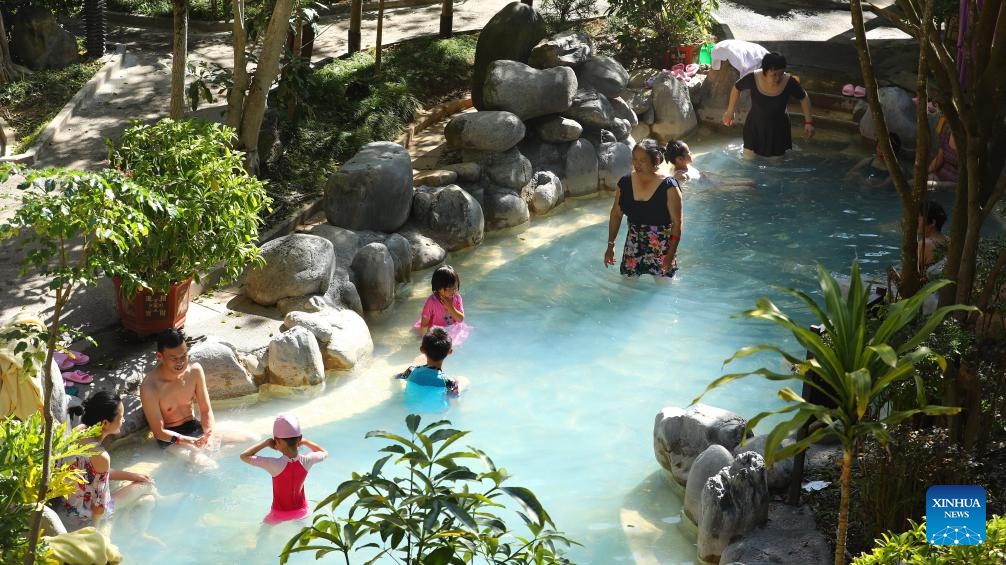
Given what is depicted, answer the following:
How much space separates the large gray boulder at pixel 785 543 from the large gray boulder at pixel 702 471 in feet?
1.26

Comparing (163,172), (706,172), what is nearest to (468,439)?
(163,172)

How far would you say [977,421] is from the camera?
588cm

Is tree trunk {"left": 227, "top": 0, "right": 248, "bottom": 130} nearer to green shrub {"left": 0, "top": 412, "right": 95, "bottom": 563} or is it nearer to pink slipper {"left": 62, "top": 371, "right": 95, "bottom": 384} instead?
pink slipper {"left": 62, "top": 371, "right": 95, "bottom": 384}

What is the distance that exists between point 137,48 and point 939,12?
413 inches

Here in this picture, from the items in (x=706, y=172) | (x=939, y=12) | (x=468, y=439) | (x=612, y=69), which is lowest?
(x=468, y=439)

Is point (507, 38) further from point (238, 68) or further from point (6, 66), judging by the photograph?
point (6, 66)

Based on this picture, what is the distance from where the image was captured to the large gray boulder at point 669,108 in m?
13.4

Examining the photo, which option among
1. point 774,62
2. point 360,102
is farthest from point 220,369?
point 774,62

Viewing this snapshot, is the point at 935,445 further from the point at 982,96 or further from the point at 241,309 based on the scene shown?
the point at 241,309

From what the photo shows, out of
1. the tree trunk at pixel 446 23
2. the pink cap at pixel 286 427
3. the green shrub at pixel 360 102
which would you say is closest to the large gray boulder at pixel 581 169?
the green shrub at pixel 360 102

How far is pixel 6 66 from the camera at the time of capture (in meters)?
12.9

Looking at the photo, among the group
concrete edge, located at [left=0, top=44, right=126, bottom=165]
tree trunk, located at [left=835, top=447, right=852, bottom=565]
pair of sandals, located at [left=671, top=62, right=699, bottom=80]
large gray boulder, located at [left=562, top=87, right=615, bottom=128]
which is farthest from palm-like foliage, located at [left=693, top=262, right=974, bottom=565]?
pair of sandals, located at [left=671, top=62, right=699, bottom=80]

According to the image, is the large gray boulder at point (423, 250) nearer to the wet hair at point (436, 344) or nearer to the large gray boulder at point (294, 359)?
the large gray boulder at point (294, 359)

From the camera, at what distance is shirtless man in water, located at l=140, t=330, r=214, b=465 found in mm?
6871
